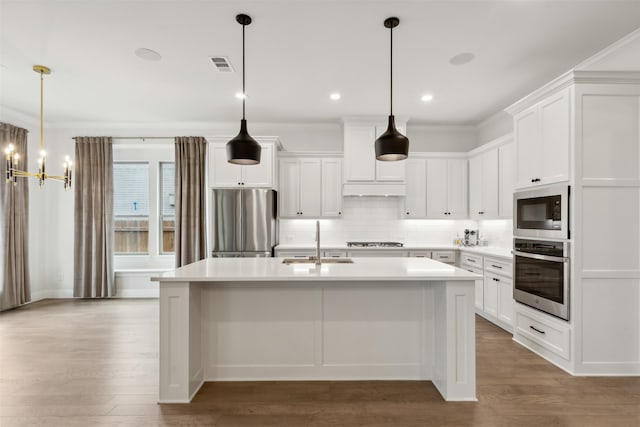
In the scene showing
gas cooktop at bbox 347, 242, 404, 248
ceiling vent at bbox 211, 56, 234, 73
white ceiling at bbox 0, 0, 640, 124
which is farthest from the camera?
gas cooktop at bbox 347, 242, 404, 248

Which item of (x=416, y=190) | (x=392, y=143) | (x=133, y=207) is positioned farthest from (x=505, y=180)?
(x=133, y=207)

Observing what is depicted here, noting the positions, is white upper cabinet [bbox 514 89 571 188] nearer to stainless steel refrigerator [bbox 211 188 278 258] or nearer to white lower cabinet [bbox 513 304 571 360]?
white lower cabinet [bbox 513 304 571 360]

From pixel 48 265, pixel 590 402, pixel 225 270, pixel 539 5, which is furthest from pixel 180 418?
pixel 48 265

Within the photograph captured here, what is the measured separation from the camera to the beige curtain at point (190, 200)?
5363 mm

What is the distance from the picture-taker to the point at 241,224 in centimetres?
A: 485

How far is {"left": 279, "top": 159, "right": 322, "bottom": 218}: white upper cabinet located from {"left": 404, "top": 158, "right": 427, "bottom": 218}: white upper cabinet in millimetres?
1424

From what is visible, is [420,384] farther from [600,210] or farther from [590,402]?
[600,210]

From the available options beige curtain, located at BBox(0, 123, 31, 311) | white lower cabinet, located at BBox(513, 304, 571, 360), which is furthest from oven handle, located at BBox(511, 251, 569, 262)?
beige curtain, located at BBox(0, 123, 31, 311)

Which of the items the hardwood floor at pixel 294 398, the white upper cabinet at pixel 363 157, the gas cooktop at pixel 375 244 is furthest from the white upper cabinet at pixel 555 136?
the gas cooktop at pixel 375 244

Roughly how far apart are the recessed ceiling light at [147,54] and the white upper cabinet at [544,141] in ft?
12.2

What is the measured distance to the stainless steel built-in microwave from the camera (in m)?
2.87

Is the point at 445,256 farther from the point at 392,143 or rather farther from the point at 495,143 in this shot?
the point at 392,143

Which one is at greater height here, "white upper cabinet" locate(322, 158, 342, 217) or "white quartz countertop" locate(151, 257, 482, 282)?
"white upper cabinet" locate(322, 158, 342, 217)

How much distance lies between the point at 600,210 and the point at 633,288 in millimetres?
694
